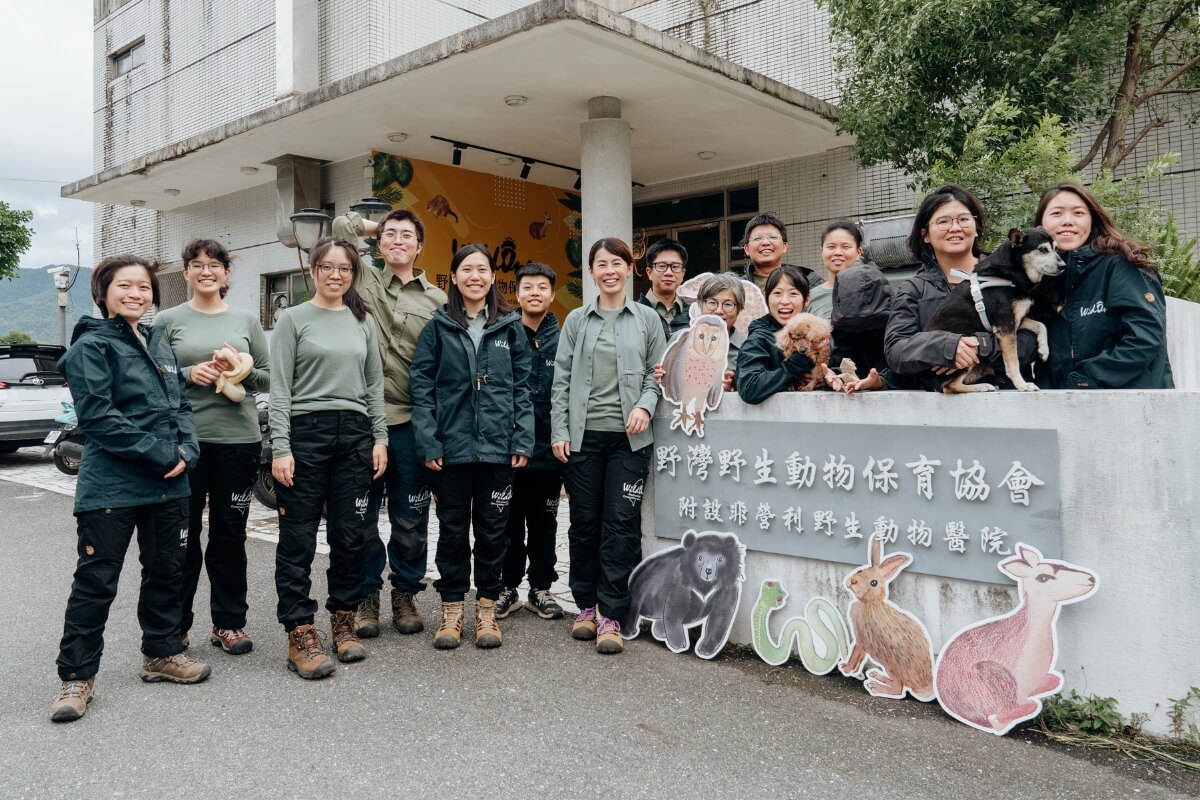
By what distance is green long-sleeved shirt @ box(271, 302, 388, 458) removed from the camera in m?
3.58

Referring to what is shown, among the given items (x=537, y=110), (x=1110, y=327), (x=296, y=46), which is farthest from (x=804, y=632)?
(x=296, y=46)

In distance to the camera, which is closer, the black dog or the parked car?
the black dog

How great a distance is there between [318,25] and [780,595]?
1091 centimetres

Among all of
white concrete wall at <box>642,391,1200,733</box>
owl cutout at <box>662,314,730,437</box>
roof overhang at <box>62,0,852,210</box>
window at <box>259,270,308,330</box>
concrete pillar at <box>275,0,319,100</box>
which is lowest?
white concrete wall at <box>642,391,1200,733</box>

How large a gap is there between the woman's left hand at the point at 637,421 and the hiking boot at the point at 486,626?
42.0 inches

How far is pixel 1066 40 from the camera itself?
6.13 metres

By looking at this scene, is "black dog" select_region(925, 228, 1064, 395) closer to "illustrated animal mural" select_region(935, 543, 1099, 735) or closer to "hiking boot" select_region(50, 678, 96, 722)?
"illustrated animal mural" select_region(935, 543, 1099, 735)

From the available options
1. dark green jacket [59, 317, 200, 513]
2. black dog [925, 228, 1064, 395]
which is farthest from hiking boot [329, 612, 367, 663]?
black dog [925, 228, 1064, 395]

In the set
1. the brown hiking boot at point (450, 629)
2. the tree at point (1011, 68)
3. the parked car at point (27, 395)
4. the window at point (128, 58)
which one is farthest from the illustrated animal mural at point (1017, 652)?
the window at point (128, 58)

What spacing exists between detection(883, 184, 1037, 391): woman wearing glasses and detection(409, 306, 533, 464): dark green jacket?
168 cm

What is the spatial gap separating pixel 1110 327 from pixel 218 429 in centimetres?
358

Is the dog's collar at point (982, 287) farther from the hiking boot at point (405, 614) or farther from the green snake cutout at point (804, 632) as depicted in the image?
the hiking boot at point (405, 614)

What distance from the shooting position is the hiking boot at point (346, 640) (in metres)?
3.68

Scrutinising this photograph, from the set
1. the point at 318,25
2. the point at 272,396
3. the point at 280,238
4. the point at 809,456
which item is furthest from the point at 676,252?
the point at 318,25
